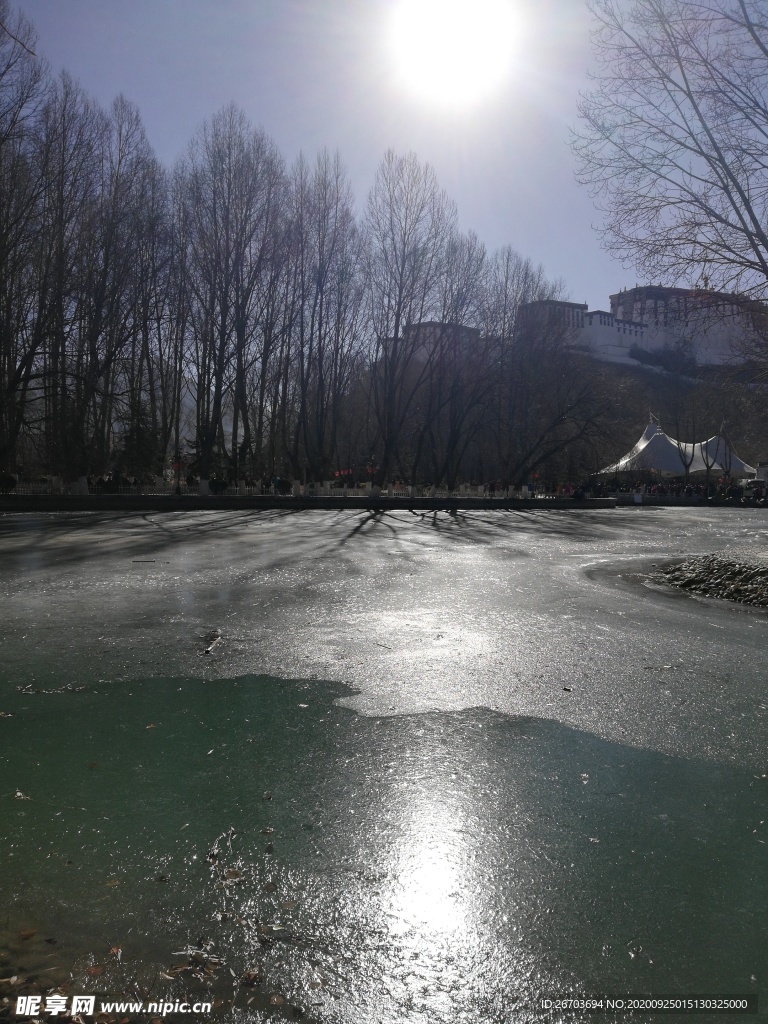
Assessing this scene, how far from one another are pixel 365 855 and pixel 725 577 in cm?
980

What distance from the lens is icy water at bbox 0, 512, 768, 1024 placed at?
233 centimetres

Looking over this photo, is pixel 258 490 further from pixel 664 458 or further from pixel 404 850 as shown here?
pixel 664 458

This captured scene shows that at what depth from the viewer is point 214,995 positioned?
7.33 feet

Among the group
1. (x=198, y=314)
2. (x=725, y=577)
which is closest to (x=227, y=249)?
(x=198, y=314)

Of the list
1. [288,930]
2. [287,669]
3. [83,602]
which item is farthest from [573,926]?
[83,602]

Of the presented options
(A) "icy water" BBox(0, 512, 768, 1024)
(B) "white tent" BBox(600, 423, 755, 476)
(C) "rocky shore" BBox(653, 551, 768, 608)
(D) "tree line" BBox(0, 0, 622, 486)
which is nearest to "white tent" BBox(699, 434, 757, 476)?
(B) "white tent" BBox(600, 423, 755, 476)

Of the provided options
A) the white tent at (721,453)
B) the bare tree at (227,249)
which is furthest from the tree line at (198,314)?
the white tent at (721,453)

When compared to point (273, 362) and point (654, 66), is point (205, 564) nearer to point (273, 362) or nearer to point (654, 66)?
point (654, 66)

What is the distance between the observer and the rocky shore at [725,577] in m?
10.4

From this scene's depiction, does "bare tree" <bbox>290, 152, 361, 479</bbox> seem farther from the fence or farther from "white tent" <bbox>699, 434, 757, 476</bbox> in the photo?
"white tent" <bbox>699, 434, 757, 476</bbox>

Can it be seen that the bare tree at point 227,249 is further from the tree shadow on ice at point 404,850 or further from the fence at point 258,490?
the tree shadow on ice at point 404,850

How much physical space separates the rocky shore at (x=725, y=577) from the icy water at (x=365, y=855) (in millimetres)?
5800

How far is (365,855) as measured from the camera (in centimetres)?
303

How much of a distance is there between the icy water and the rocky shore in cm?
580
